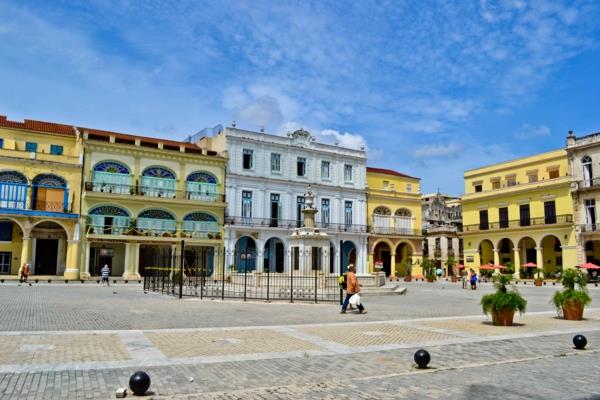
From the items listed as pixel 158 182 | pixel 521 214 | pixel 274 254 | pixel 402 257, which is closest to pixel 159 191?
pixel 158 182

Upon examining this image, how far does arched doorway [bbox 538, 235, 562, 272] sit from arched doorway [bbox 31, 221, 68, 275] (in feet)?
132

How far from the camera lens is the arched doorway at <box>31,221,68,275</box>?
3756 centimetres

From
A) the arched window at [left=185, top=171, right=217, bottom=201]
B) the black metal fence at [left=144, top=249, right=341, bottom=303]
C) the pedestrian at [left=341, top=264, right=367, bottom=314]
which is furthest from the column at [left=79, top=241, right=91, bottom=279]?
A: the pedestrian at [left=341, top=264, right=367, bottom=314]

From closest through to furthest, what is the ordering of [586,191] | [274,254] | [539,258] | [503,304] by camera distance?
[503,304], [586,191], [539,258], [274,254]

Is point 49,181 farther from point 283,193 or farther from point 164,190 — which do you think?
point 283,193

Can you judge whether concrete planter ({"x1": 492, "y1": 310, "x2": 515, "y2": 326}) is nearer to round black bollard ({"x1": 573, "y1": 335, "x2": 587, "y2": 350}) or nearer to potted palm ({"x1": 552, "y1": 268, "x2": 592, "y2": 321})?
potted palm ({"x1": 552, "y1": 268, "x2": 592, "y2": 321})

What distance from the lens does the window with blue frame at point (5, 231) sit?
36.2 m

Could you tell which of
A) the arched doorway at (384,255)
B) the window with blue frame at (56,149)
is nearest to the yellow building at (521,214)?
the arched doorway at (384,255)

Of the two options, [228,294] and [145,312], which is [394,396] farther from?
[228,294]

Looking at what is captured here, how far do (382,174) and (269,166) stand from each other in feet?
45.1

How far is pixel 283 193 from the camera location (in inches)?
1822

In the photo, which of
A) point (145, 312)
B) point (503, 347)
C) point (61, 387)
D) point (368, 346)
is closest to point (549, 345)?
point (503, 347)

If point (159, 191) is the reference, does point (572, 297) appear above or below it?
below

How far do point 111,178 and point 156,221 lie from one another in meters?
4.64
